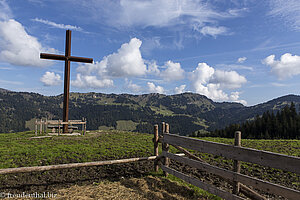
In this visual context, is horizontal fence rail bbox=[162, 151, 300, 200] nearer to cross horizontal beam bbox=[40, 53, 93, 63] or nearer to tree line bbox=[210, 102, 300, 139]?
cross horizontal beam bbox=[40, 53, 93, 63]

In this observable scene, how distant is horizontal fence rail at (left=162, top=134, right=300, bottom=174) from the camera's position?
17.3 ft

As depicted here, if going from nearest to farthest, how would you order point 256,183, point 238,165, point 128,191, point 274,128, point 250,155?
point 256,183
point 250,155
point 238,165
point 128,191
point 274,128

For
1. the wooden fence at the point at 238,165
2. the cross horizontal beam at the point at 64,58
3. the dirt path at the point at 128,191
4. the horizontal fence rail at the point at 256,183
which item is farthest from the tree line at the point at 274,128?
the horizontal fence rail at the point at 256,183

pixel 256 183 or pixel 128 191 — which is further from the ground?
pixel 256 183

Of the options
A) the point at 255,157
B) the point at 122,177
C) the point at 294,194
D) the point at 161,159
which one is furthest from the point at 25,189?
the point at 294,194

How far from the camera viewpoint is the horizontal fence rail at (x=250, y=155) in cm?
528

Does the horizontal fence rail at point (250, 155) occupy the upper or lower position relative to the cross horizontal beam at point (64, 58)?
lower

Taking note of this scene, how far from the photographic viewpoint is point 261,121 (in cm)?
6769

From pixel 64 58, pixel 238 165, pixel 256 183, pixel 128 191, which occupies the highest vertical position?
pixel 64 58

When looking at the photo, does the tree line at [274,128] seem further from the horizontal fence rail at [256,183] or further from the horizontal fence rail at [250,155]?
the horizontal fence rail at [256,183]

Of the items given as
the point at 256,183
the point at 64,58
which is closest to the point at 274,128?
the point at 64,58

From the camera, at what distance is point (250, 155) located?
623 centimetres

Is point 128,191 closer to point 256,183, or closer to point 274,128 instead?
point 256,183

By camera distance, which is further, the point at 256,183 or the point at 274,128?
the point at 274,128
